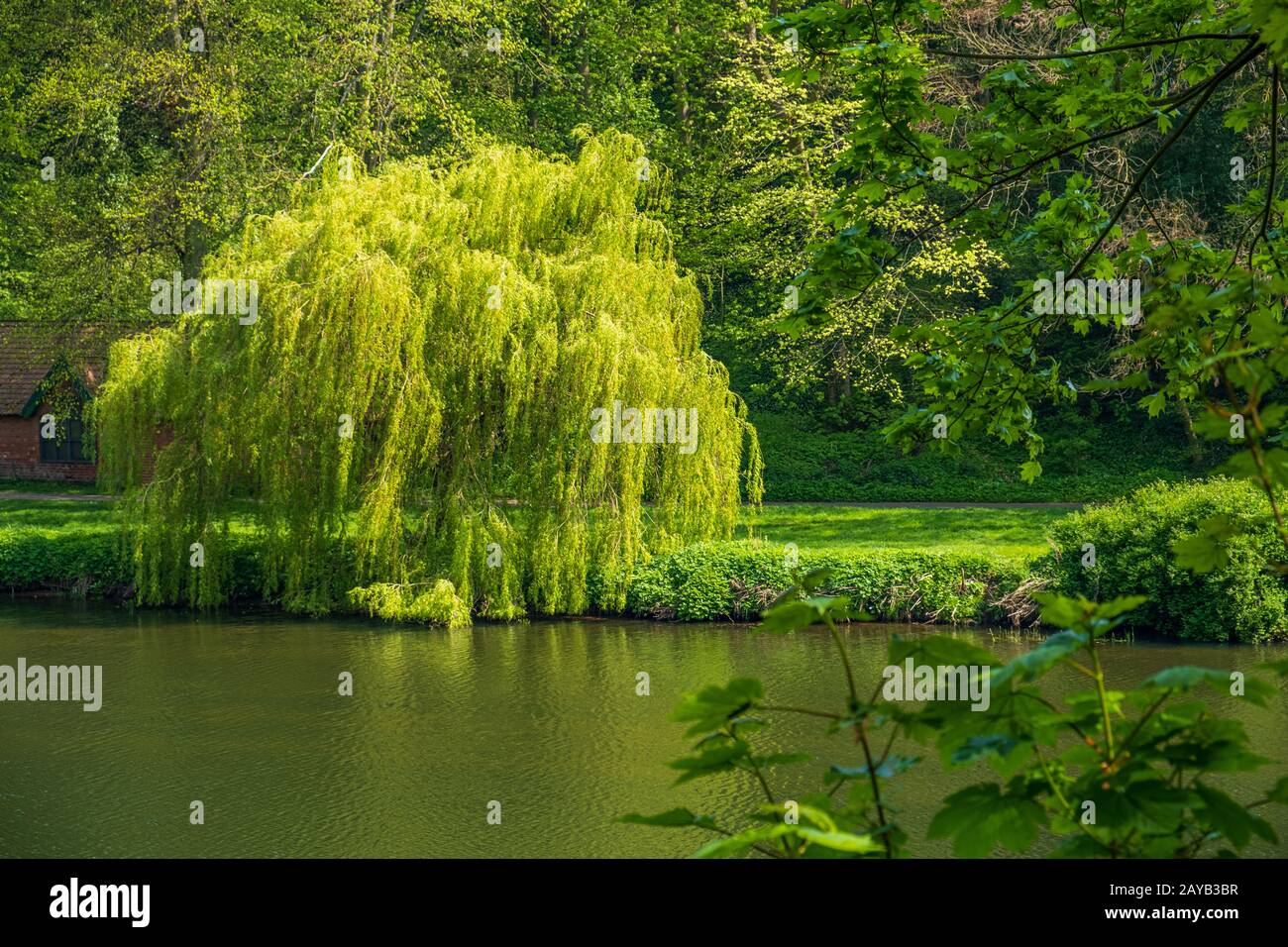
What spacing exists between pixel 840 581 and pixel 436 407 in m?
5.92

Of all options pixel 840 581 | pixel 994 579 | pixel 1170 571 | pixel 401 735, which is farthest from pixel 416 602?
pixel 1170 571

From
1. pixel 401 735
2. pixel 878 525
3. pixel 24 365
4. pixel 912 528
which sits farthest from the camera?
pixel 24 365

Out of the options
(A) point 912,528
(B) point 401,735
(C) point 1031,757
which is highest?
(C) point 1031,757

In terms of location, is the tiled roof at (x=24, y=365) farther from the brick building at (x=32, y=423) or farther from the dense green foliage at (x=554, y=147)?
the dense green foliage at (x=554, y=147)

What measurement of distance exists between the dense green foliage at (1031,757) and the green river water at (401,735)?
4.85 metres

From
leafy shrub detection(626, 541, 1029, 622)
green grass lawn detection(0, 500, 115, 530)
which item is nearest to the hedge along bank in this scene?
leafy shrub detection(626, 541, 1029, 622)

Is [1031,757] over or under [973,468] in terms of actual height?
under

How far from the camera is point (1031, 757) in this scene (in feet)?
6.80

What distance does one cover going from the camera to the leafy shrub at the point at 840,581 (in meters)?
17.7

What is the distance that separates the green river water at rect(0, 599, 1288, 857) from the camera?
10.1m

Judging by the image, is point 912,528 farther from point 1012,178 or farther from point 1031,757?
point 1031,757
